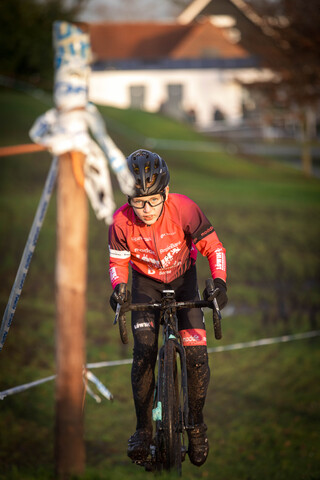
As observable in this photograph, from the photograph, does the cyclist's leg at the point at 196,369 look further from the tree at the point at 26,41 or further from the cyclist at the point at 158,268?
the tree at the point at 26,41

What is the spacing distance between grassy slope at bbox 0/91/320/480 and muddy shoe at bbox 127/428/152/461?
179cm

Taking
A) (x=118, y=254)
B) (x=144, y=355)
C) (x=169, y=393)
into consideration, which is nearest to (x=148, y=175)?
(x=118, y=254)

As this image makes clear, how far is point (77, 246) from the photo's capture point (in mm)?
6809

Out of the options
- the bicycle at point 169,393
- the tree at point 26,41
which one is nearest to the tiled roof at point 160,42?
the tree at point 26,41

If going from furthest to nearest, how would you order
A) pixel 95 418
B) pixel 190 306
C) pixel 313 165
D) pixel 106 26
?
pixel 106 26 < pixel 313 165 < pixel 95 418 < pixel 190 306

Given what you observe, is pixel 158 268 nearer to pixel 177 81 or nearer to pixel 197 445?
pixel 197 445

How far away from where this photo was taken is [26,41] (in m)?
29.8

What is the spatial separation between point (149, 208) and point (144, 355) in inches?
Result: 49.0

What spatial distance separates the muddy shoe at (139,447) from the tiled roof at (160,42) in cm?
5705

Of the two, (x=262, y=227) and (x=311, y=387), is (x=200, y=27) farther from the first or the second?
(x=311, y=387)

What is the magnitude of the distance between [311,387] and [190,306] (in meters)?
5.91

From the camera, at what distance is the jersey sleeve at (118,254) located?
5.57m

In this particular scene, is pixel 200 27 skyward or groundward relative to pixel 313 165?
skyward

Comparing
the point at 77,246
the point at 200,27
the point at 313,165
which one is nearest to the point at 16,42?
the point at 313,165
